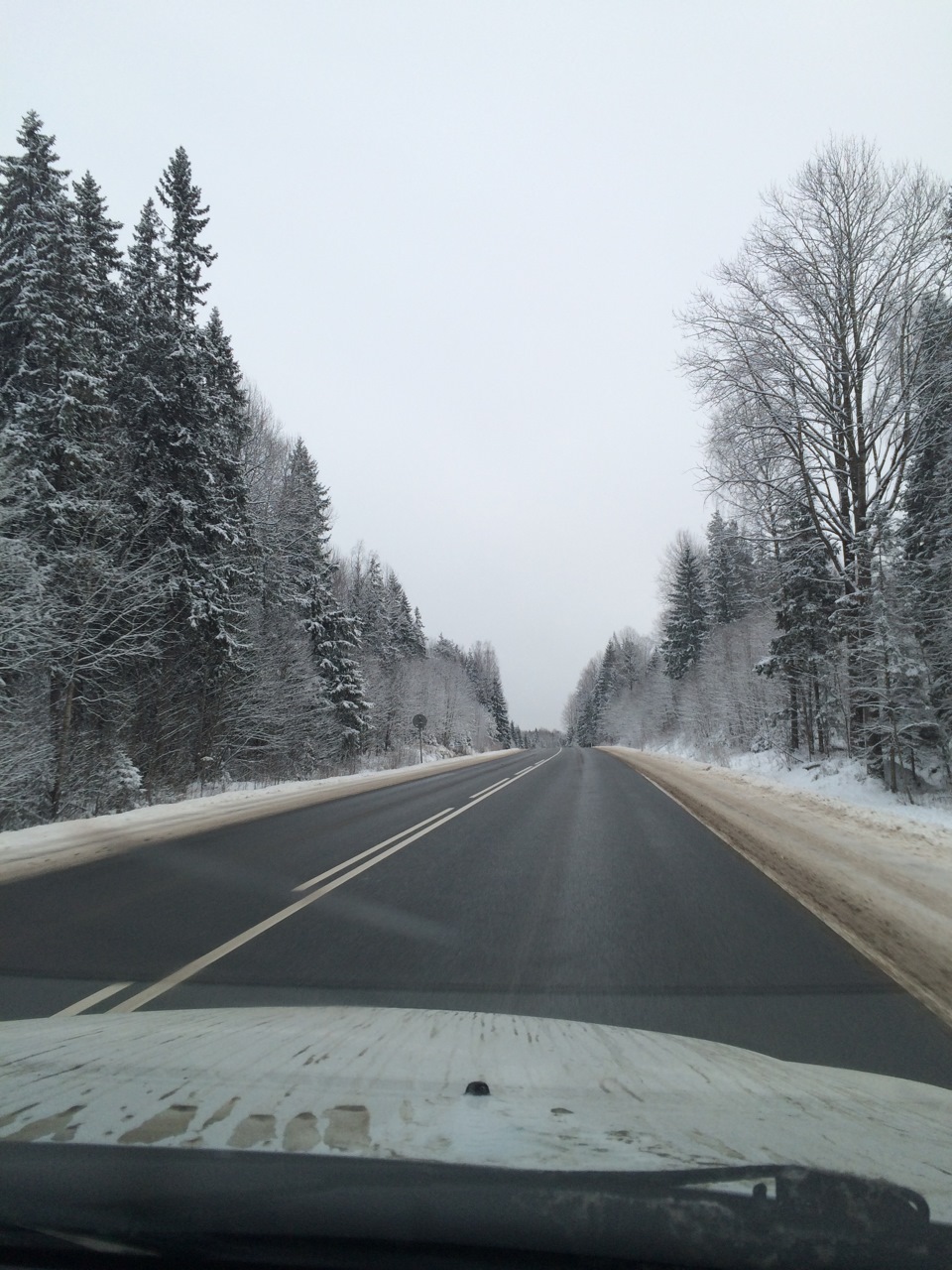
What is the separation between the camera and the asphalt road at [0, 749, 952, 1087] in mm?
3863

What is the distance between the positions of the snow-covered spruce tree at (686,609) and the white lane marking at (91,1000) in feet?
162

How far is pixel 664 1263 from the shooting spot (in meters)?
1.47

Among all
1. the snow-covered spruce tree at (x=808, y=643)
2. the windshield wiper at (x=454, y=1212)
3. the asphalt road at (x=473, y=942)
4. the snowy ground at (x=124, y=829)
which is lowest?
the snowy ground at (x=124, y=829)

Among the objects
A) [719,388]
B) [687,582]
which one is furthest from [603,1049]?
[687,582]

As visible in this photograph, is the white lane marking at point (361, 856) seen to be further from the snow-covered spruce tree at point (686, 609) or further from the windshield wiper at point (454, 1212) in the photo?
the snow-covered spruce tree at point (686, 609)

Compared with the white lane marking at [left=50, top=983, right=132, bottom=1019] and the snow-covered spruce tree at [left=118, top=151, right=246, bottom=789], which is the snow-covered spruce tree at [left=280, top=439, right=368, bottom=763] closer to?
the snow-covered spruce tree at [left=118, top=151, right=246, bottom=789]

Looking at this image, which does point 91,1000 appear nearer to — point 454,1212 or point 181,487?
point 454,1212

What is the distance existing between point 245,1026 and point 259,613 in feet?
71.2

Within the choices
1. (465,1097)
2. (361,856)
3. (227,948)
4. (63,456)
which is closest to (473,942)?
(227,948)

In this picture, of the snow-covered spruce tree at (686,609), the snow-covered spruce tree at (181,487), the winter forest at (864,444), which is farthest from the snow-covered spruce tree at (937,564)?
the snow-covered spruce tree at (686,609)

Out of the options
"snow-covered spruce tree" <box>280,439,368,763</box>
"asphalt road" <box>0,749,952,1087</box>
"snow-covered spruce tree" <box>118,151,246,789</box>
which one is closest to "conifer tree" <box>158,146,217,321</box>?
"snow-covered spruce tree" <box>118,151,246,789</box>

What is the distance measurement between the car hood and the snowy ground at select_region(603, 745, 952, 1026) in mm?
1976

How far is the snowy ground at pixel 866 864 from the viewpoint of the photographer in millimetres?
4793

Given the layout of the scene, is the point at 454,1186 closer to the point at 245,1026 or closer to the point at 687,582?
the point at 245,1026
